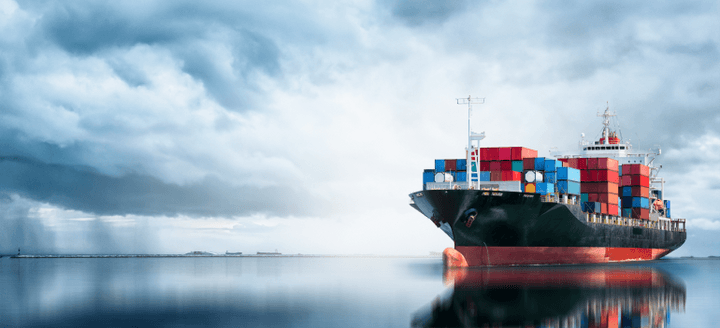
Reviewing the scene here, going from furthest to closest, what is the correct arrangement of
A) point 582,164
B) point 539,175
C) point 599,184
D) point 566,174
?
1. point 582,164
2. point 599,184
3. point 566,174
4. point 539,175

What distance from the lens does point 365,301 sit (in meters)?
27.7

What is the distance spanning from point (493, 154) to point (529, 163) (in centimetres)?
312

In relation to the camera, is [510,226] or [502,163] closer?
[510,226]

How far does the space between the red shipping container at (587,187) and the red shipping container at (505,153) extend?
1193cm

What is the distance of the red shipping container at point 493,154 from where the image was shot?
169 ft

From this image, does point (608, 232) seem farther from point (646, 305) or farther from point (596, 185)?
point (646, 305)

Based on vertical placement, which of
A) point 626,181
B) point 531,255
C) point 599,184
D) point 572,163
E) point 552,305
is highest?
point 572,163

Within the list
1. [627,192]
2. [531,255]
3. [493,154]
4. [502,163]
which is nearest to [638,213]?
[627,192]

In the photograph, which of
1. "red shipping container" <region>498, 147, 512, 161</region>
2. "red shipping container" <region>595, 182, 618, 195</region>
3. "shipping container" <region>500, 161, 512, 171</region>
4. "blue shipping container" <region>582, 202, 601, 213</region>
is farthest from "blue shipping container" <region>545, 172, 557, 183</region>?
"red shipping container" <region>595, 182, 618, 195</region>

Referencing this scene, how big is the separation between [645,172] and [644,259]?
10.4 m

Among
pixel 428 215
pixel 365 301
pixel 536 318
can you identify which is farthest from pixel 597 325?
pixel 428 215

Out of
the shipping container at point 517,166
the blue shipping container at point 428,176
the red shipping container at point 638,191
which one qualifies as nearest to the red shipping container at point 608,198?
the red shipping container at point 638,191

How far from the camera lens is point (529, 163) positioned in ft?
169

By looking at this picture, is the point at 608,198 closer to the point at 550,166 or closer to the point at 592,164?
the point at 592,164
